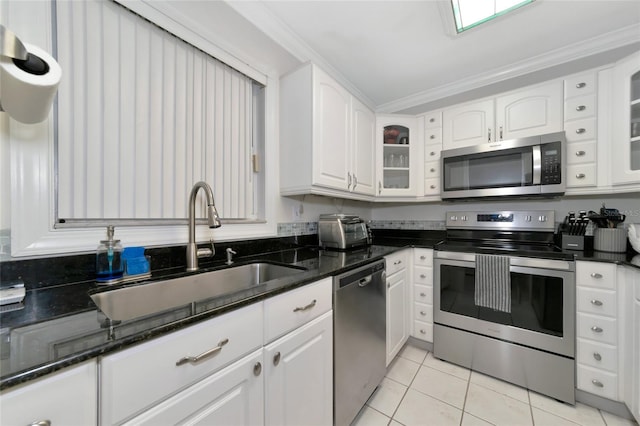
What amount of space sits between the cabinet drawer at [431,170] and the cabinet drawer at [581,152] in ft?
2.84

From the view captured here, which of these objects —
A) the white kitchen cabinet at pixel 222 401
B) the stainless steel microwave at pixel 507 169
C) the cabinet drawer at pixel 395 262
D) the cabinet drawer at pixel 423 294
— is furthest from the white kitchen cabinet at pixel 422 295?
the white kitchen cabinet at pixel 222 401

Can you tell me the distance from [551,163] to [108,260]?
267cm

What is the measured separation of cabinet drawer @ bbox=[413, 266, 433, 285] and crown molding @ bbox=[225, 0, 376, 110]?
1696 mm

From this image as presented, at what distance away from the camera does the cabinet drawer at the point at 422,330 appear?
198 cm

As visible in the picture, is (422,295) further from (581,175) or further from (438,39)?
(438,39)

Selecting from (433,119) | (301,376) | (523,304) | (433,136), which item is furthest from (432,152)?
(301,376)

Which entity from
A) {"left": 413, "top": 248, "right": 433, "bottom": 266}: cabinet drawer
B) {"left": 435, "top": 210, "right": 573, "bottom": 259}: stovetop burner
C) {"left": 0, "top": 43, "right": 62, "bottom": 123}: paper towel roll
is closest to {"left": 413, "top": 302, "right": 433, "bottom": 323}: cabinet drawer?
{"left": 413, "top": 248, "right": 433, "bottom": 266}: cabinet drawer

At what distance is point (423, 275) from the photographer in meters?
2.01

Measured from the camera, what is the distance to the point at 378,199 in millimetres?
2391

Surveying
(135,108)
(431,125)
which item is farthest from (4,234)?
(431,125)

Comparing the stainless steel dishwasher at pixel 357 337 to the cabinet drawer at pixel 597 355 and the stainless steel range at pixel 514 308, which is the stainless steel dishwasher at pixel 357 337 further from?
the cabinet drawer at pixel 597 355

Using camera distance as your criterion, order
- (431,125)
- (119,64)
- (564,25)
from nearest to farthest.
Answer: (119,64) → (564,25) → (431,125)

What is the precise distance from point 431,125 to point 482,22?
3.22ft

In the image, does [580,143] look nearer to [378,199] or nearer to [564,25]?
[564,25]
